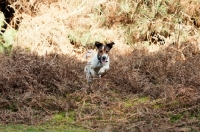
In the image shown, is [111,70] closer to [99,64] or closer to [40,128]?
[99,64]

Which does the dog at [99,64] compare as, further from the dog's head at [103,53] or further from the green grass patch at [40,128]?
the green grass patch at [40,128]

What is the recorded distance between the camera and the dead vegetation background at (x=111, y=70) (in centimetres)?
575

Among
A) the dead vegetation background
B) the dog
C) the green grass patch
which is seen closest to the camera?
the green grass patch

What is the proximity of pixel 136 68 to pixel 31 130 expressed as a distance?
441 centimetres

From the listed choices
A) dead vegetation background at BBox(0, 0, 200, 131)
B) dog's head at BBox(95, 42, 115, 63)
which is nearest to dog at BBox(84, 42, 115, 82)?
dog's head at BBox(95, 42, 115, 63)

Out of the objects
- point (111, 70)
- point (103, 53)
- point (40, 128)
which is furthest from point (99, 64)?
point (40, 128)

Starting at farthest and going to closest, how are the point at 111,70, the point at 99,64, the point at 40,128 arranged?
the point at 111,70
the point at 99,64
the point at 40,128

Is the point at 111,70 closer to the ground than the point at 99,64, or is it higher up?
closer to the ground

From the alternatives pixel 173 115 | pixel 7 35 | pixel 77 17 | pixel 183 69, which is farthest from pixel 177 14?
pixel 173 115

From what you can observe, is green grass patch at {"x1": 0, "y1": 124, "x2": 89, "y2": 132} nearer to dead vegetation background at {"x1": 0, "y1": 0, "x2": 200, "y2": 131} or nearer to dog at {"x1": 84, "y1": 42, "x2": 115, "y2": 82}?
dead vegetation background at {"x1": 0, "y1": 0, "x2": 200, "y2": 131}

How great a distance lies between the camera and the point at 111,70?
848 centimetres

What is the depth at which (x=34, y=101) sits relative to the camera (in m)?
6.25

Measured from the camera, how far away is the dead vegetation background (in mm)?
5750

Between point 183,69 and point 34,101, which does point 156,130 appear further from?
point 183,69
